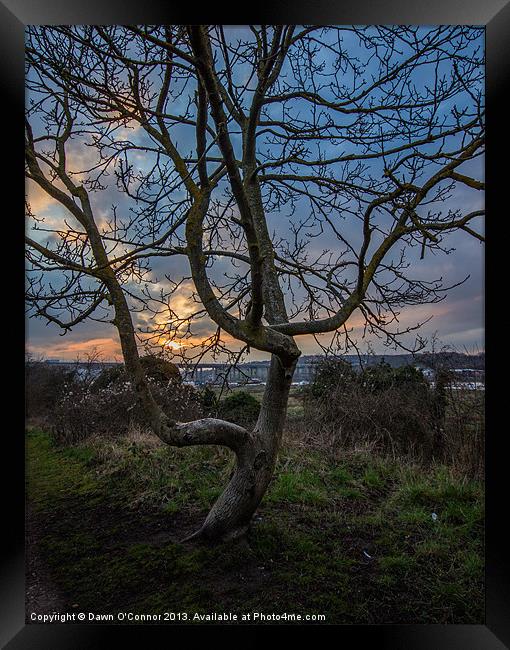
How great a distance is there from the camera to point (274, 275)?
2.67m

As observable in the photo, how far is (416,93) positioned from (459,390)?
9.59 feet

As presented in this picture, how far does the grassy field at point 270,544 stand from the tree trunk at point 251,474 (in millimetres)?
112

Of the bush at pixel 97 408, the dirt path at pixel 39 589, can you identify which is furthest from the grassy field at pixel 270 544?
the bush at pixel 97 408

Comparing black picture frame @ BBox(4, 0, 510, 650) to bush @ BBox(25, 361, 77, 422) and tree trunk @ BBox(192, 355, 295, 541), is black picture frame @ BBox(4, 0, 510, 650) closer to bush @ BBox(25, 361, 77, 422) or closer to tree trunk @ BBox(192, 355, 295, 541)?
tree trunk @ BBox(192, 355, 295, 541)

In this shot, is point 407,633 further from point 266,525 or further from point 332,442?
point 332,442

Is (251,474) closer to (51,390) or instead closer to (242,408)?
(242,408)

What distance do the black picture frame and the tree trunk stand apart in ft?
2.00

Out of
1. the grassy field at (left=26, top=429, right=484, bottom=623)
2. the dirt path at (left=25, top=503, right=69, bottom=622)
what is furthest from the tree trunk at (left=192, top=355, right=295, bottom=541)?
the dirt path at (left=25, top=503, right=69, bottom=622)

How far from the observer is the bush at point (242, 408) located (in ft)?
14.3

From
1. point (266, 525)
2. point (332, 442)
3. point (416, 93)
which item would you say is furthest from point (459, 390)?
point (416, 93)

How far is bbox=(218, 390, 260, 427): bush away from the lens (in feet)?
14.3

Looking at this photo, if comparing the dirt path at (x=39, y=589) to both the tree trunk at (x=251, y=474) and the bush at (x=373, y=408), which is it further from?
the bush at (x=373, y=408)
